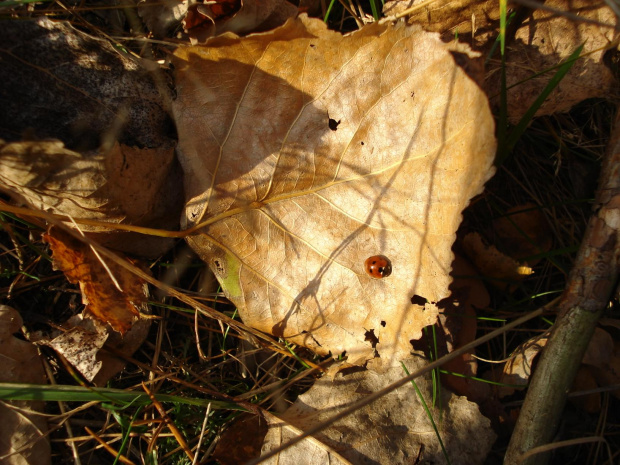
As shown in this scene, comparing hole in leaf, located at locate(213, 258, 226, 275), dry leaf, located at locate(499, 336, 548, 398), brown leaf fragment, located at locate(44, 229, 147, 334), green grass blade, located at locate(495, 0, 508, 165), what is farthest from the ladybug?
brown leaf fragment, located at locate(44, 229, 147, 334)

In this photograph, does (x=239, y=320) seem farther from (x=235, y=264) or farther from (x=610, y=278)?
(x=610, y=278)

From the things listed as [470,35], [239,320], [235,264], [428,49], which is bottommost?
[239,320]

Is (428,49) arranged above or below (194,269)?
above

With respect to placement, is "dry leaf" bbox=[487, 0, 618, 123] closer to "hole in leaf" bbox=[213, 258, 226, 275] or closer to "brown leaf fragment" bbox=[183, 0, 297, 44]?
"brown leaf fragment" bbox=[183, 0, 297, 44]

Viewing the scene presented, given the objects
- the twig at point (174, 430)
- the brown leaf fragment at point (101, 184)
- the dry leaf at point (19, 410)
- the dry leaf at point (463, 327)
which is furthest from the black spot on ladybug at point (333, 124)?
the dry leaf at point (19, 410)

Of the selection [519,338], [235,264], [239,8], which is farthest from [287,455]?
[239,8]

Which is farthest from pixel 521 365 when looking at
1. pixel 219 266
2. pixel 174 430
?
pixel 174 430
